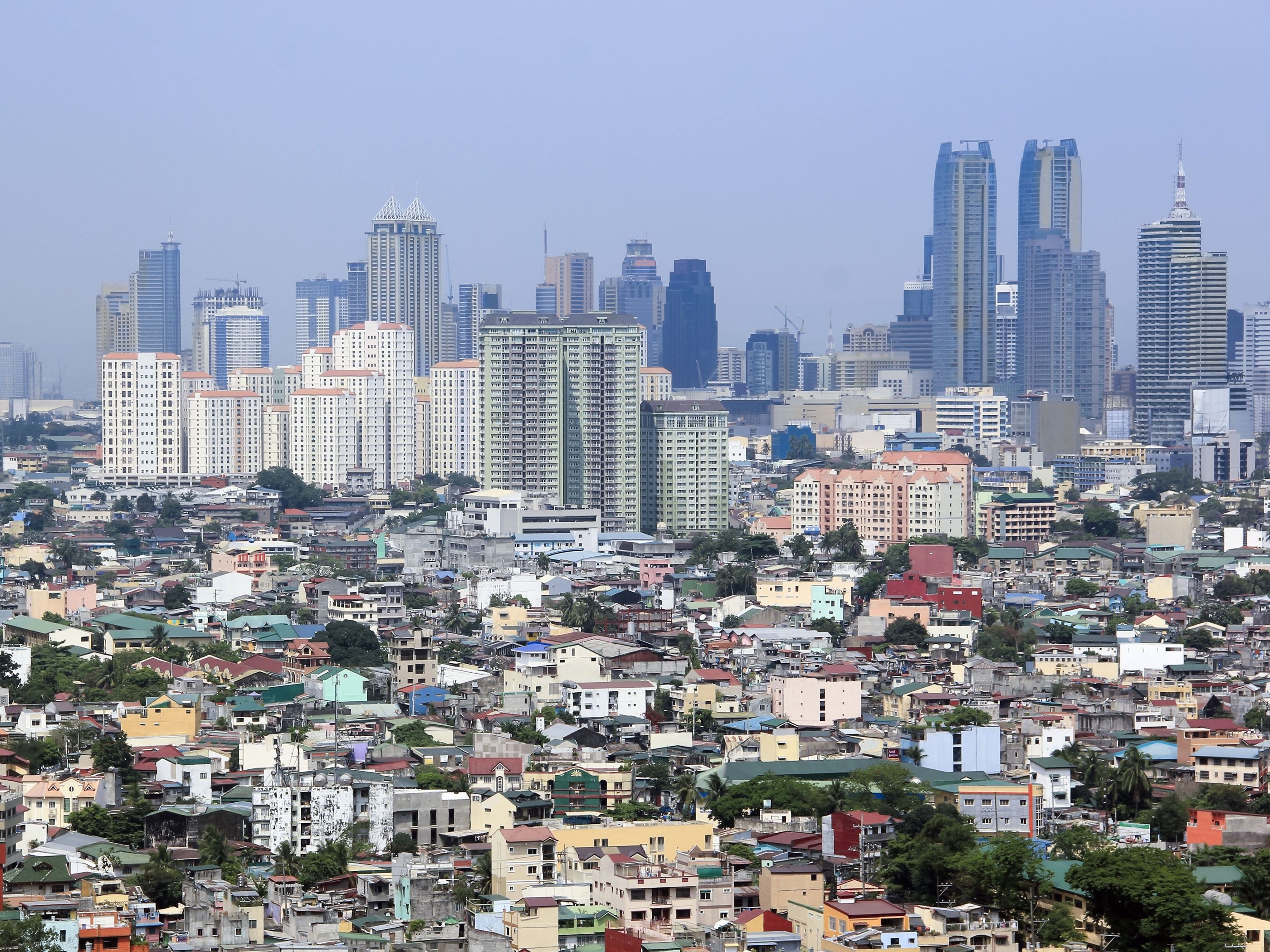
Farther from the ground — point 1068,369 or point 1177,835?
point 1068,369

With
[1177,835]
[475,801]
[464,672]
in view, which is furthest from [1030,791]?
[464,672]

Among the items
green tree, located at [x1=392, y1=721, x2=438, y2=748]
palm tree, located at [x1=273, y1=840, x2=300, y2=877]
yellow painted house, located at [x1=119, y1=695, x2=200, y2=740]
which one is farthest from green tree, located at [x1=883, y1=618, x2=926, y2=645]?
palm tree, located at [x1=273, y1=840, x2=300, y2=877]

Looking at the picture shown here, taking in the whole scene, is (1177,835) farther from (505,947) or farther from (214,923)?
(214,923)

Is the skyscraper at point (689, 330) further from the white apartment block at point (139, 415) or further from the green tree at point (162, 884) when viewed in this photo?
the green tree at point (162, 884)

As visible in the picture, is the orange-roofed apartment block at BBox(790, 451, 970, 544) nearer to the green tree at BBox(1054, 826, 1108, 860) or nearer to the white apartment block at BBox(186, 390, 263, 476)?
the white apartment block at BBox(186, 390, 263, 476)

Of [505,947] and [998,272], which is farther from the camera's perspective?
[998,272]

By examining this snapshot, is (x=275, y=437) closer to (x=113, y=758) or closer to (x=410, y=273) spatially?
(x=410, y=273)
